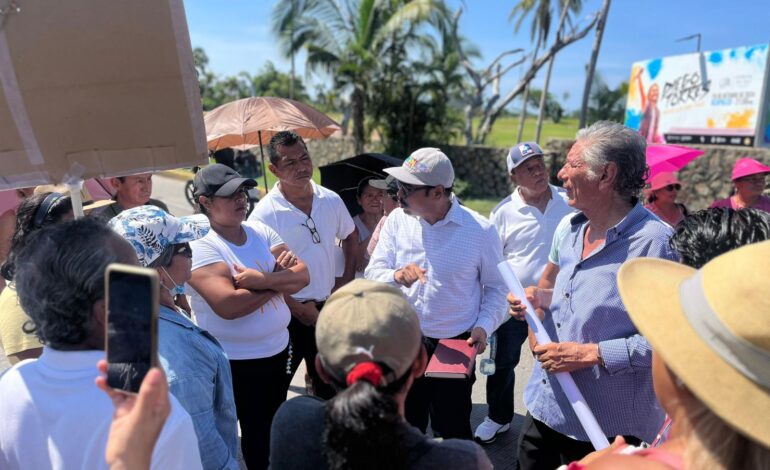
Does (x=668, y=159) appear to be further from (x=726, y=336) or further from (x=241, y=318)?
(x=726, y=336)

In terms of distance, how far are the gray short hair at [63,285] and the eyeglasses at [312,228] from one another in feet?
7.63

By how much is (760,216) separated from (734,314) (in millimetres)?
999

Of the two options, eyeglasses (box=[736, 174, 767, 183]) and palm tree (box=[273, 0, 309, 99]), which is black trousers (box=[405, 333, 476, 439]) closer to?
eyeglasses (box=[736, 174, 767, 183])

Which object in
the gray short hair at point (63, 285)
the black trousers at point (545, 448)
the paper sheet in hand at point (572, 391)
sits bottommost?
the black trousers at point (545, 448)

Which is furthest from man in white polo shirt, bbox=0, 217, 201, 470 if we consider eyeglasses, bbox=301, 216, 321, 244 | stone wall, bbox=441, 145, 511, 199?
stone wall, bbox=441, 145, 511, 199

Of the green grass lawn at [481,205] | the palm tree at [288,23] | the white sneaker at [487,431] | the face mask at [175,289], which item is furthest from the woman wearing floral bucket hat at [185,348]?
the palm tree at [288,23]

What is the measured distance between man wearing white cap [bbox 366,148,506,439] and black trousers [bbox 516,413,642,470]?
21.2 inches

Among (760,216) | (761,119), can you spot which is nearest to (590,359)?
(760,216)

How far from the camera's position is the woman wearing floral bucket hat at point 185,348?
1.69m

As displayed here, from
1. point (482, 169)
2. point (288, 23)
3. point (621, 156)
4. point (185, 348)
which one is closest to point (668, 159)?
point (621, 156)

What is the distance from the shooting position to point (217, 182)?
2850mm

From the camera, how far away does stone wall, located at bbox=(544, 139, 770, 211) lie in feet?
35.8

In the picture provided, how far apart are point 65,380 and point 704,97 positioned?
559 inches

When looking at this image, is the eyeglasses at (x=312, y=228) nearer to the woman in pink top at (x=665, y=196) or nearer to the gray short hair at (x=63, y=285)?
the gray short hair at (x=63, y=285)
